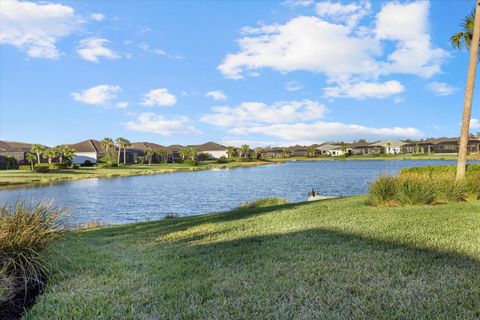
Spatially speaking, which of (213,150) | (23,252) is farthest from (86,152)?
(23,252)

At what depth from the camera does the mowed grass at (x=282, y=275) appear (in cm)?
380

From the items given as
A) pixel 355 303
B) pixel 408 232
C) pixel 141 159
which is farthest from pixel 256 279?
pixel 141 159

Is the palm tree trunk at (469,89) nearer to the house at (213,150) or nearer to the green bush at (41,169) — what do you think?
the green bush at (41,169)

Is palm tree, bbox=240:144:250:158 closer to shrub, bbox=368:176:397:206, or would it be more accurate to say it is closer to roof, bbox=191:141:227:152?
roof, bbox=191:141:227:152

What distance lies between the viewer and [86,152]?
91.0 metres

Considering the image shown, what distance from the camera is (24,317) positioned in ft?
13.0

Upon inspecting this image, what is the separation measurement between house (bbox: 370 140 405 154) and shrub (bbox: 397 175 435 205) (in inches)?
5186

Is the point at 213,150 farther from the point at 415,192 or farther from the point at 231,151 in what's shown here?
the point at 415,192

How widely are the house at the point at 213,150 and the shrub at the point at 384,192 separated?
430 feet

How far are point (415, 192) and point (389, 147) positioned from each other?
441ft

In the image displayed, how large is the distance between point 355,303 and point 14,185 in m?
46.3

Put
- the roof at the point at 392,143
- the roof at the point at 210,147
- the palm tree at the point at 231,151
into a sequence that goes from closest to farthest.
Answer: the palm tree at the point at 231,151
the roof at the point at 392,143
the roof at the point at 210,147

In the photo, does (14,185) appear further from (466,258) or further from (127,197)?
(466,258)

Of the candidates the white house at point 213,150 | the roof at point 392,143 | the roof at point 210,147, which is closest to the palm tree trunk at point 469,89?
the roof at point 392,143
